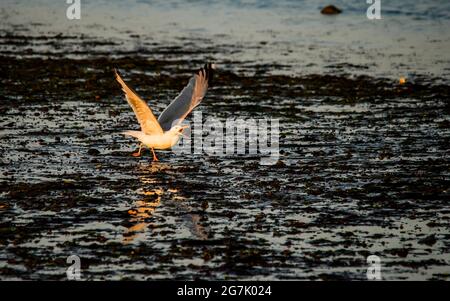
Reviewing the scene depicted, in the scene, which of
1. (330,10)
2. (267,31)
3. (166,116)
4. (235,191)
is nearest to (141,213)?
(235,191)

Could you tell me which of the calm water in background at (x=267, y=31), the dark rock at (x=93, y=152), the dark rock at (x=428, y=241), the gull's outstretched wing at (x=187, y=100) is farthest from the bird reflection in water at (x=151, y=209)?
the calm water in background at (x=267, y=31)

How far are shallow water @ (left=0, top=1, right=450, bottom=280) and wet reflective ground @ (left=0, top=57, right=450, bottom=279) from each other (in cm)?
2

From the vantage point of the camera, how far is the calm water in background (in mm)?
20516

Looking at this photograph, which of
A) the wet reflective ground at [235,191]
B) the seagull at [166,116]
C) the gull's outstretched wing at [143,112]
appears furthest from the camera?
the seagull at [166,116]

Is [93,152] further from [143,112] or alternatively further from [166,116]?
[143,112]

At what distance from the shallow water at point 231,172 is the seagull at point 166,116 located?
31 centimetres

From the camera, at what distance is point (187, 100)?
43.0ft

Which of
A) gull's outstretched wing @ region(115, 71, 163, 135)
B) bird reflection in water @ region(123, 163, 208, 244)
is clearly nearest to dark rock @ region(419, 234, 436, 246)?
bird reflection in water @ region(123, 163, 208, 244)

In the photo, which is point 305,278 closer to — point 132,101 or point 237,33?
point 132,101

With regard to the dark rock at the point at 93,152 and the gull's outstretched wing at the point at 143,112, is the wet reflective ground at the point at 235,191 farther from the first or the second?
the gull's outstretched wing at the point at 143,112

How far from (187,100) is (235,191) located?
2024 millimetres

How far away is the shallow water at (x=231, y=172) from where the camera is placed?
9.34 m

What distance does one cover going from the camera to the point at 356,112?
1584 centimetres

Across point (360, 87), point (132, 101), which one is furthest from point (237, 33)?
point (132, 101)
